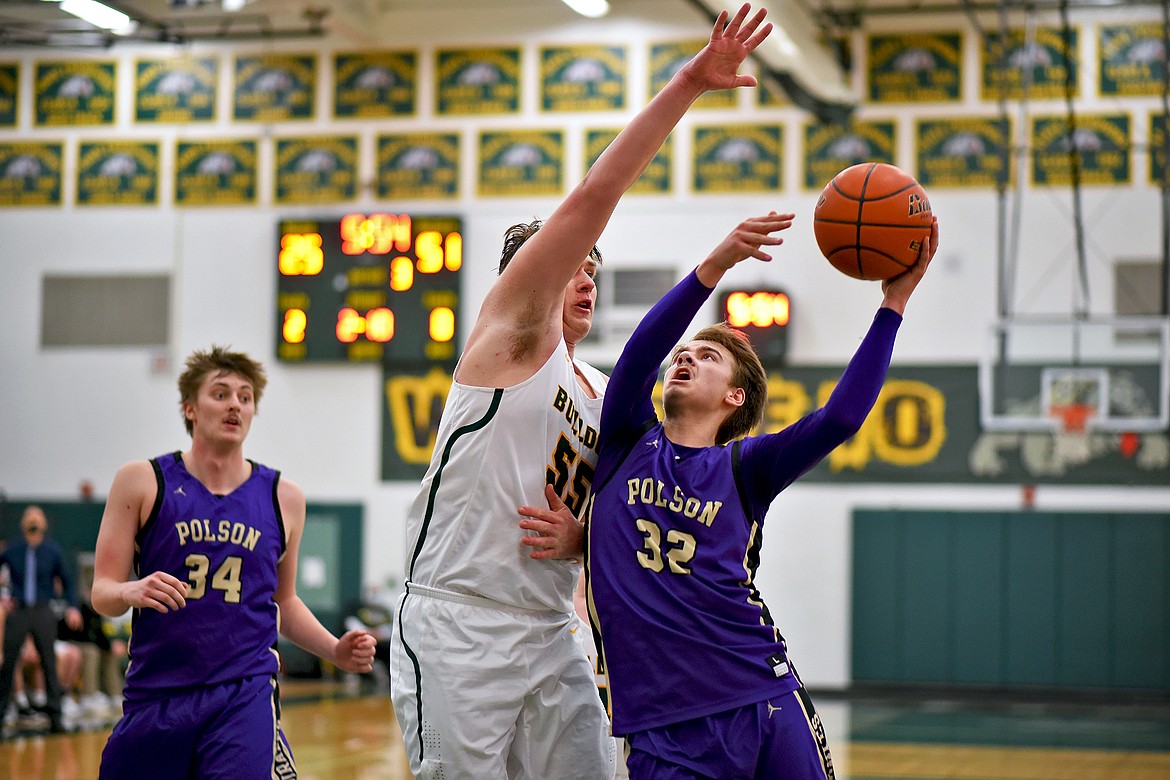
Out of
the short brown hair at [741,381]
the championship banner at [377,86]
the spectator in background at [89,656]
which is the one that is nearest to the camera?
the short brown hair at [741,381]

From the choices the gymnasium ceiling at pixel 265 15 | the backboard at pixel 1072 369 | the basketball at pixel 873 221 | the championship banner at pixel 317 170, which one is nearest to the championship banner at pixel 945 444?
the backboard at pixel 1072 369

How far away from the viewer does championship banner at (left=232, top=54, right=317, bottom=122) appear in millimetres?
16422

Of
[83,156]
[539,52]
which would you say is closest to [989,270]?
A: [539,52]

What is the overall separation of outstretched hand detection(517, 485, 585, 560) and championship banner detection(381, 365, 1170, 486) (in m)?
11.1

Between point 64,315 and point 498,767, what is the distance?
1504cm

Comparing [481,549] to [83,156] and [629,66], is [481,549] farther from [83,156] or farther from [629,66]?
[83,156]

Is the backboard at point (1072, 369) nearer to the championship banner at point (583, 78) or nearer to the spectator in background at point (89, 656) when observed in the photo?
the championship banner at point (583, 78)

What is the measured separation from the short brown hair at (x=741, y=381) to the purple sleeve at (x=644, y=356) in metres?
0.24

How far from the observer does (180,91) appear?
16.8 m

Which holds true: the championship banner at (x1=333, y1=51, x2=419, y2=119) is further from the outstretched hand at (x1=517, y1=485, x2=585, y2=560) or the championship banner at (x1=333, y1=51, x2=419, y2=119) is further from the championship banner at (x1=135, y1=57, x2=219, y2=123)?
the outstretched hand at (x1=517, y1=485, x2=585, y2=560)

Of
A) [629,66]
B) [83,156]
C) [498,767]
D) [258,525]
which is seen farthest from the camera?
[83,156]

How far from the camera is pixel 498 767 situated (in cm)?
320

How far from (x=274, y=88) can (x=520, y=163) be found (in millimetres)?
3221

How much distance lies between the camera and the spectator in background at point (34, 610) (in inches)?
426
